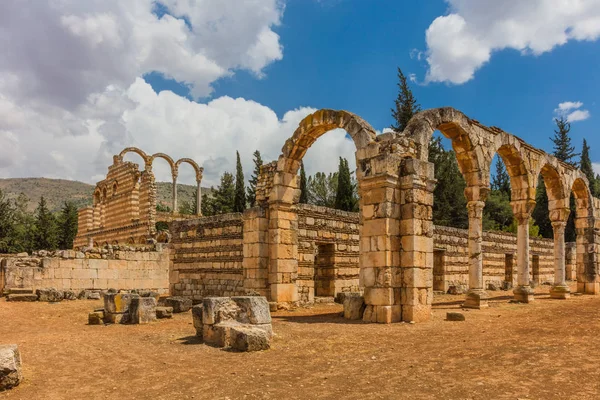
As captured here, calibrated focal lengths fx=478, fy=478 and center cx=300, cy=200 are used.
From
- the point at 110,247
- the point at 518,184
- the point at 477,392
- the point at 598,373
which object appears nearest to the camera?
the point at 477,392

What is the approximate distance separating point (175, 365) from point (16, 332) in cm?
600

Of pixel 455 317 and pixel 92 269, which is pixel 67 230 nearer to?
pixel 92 269

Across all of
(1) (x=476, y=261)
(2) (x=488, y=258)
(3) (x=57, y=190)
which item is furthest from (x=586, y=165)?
(3) (x=57, y=190)

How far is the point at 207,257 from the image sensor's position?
1614 centimetres

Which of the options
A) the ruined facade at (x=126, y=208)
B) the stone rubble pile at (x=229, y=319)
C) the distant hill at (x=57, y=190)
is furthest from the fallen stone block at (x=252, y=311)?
the distant hill at (x=57, y=190)

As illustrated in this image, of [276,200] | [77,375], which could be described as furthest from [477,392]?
[276,200]

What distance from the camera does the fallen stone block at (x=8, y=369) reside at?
5.18 meters

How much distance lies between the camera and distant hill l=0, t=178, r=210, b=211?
295 feet

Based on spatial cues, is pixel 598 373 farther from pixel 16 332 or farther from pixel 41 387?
pixel 16 332

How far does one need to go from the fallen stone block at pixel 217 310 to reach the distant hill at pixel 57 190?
262 ft

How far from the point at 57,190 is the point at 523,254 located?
3945 inches

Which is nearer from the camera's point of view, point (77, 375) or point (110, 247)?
point (77, 375)

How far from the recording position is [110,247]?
809 inches

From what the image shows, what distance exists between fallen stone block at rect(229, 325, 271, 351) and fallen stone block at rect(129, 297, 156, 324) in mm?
4616
